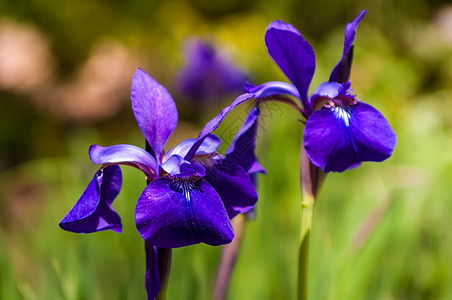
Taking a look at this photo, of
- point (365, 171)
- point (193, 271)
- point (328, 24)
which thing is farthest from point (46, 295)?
point (328, 24)

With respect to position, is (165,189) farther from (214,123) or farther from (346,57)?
(346,57)

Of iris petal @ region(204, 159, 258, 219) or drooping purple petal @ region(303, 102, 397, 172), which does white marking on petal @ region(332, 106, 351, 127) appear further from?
iris petal @ region(204, 159, 258, 219)

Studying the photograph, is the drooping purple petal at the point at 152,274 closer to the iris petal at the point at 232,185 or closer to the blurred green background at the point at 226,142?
the iris petal at the point at 232,185

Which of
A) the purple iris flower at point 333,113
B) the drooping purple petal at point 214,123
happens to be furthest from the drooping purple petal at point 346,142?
the drooping purple petal at point 214,123

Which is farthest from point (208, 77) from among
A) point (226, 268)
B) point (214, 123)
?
point (214, 123)

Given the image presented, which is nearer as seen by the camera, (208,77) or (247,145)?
(247,145)

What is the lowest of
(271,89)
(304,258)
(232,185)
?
(304,258)

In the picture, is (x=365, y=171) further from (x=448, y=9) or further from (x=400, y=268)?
(x=448, y=9)
